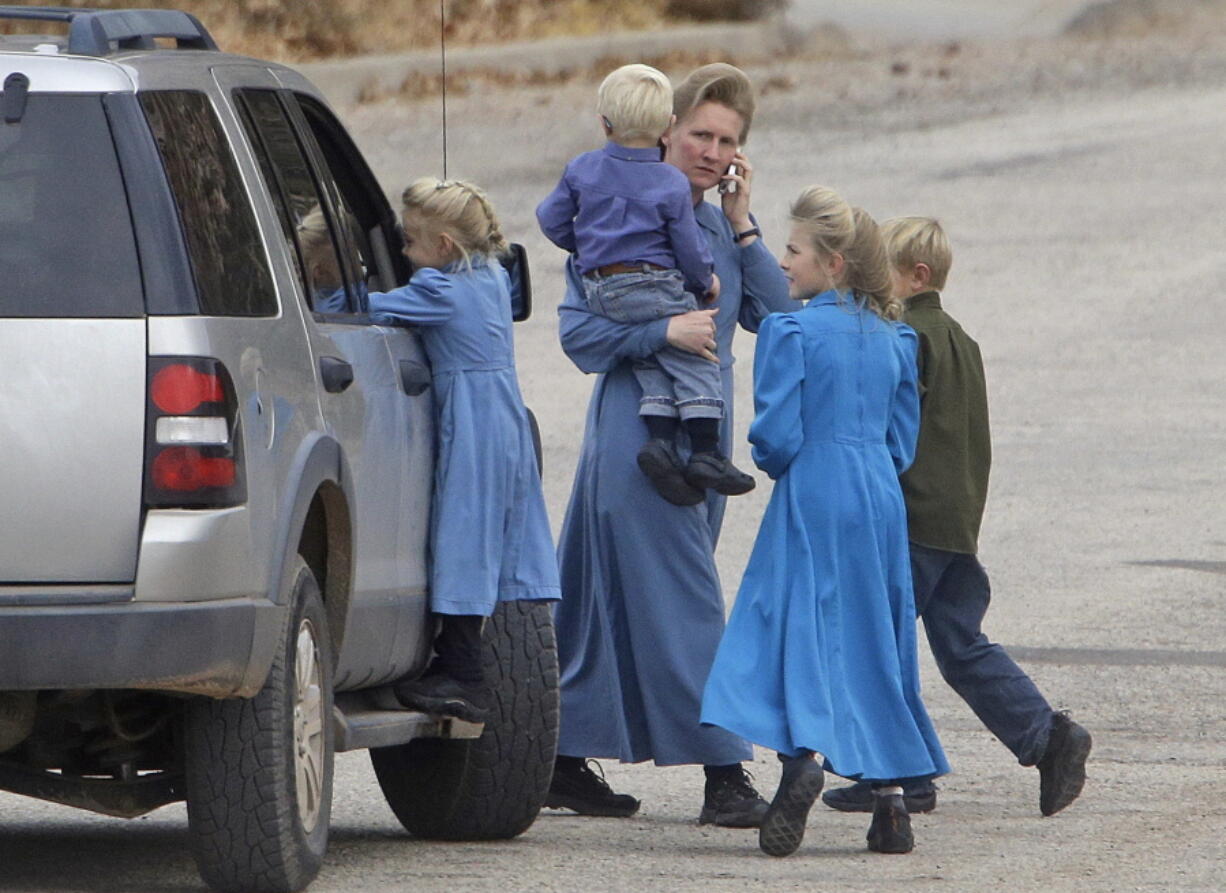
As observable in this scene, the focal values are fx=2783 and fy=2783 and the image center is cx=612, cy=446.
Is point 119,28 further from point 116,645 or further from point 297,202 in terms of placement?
point 116,645

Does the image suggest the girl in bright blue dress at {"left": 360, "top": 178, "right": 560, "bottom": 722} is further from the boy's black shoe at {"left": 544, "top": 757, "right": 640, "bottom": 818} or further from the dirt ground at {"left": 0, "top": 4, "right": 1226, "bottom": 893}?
the boy's black shoe at {"left": 544, "top": 757, "right": 640, "bottom": 818}

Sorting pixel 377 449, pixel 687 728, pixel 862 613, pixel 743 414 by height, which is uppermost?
pixel 377 449

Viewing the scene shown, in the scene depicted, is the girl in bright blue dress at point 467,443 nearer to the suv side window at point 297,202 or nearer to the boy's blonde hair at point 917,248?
the suv side window at point 297,202

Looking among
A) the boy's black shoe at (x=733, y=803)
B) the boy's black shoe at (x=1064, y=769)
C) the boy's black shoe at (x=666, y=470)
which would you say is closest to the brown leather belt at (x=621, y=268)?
the boy's black shoe at (x=666, y=470)

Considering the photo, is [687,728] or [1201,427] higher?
[687,728]

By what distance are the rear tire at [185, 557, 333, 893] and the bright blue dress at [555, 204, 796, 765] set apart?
158 centimetres

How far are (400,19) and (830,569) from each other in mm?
29200

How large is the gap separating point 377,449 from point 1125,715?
3.55 meters

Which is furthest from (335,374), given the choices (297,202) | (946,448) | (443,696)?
(946,448)

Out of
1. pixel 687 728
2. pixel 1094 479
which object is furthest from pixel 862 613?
pixel 1094 479

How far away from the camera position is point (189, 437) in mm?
5078

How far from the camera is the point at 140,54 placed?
→ 5.51m

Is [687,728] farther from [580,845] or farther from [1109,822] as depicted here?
[1109,822]

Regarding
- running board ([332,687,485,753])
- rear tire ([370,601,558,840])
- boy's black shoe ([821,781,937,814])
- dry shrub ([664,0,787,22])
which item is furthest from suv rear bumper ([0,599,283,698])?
dry shrub ([664,0,787,22])
